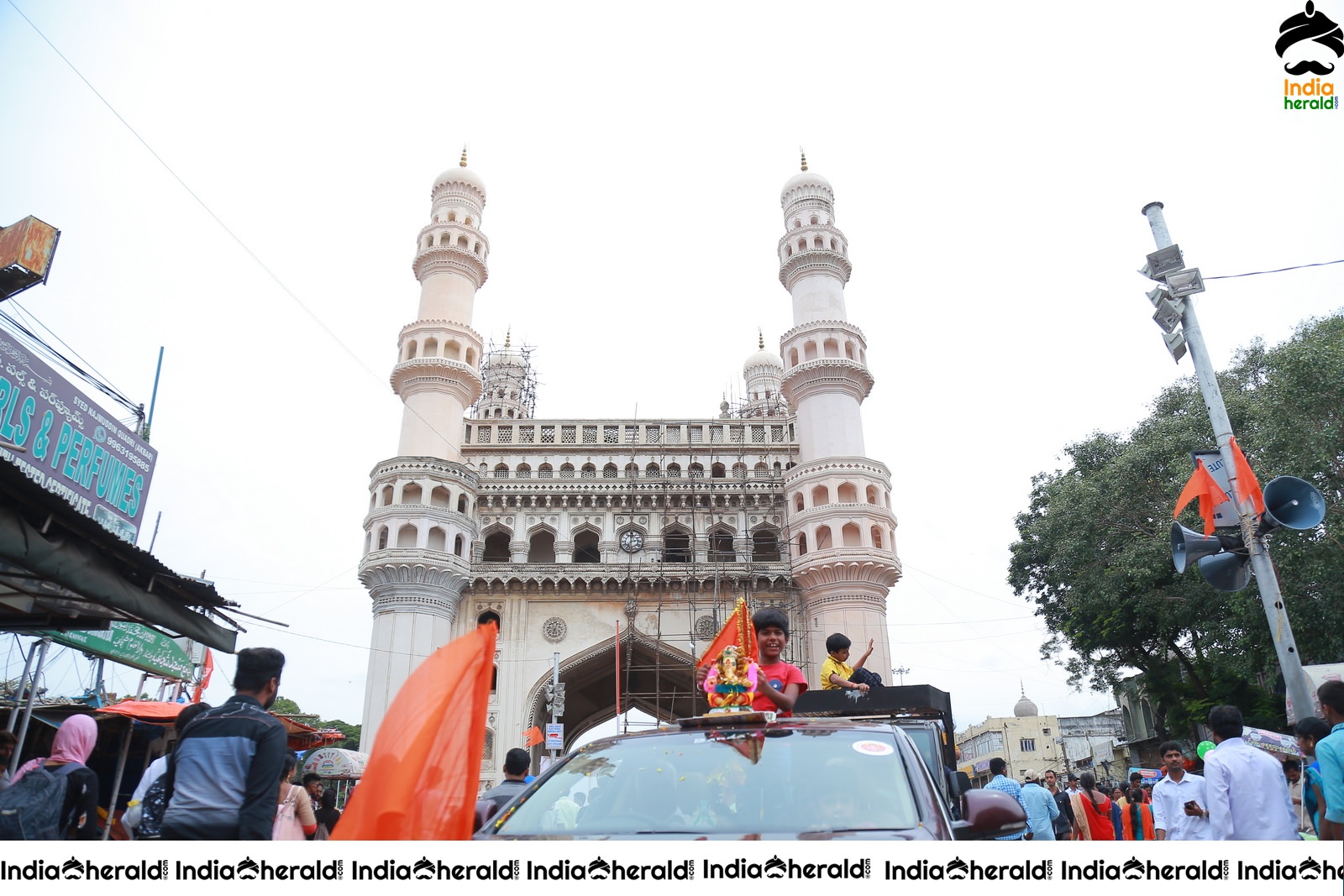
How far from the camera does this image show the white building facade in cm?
3019

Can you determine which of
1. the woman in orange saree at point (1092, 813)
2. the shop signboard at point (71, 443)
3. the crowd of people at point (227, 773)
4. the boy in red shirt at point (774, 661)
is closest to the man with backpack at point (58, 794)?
the crowd of people at point (227, 773)

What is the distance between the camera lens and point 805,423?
3353 centimetres

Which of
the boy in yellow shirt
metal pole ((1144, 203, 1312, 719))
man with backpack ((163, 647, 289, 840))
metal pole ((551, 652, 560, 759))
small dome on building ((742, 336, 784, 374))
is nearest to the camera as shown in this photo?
man with backpack ((163, 647, 289, 840))

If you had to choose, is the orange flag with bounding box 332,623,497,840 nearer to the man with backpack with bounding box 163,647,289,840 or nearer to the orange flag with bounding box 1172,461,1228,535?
the man with backpack with bounding box 163,647,289,840

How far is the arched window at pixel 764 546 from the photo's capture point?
3409 cm

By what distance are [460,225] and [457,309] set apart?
12.9ft

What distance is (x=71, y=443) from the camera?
13.5 m

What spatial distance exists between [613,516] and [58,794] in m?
28.7

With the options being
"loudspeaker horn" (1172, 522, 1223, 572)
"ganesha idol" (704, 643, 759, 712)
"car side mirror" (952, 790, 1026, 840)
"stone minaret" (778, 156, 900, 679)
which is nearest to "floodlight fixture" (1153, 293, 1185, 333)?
"loudspeaker horn" (1172, 522, 1223, 572)

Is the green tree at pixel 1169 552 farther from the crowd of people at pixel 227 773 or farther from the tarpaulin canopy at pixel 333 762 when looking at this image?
the crowd of people at pixel 227 773

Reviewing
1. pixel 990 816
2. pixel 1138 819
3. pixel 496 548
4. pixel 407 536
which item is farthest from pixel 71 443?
pixel 496 548

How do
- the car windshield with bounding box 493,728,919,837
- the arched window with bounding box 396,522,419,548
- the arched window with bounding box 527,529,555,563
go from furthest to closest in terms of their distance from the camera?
the arched window with bounding box 527,529,555,563, the arched window with bounding box 396,522,419,548, the car windshield with bounding box 493,728,919,837

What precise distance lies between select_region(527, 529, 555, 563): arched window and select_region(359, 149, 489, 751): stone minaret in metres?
4.49

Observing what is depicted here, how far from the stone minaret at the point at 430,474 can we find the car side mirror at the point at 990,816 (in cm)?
2568
